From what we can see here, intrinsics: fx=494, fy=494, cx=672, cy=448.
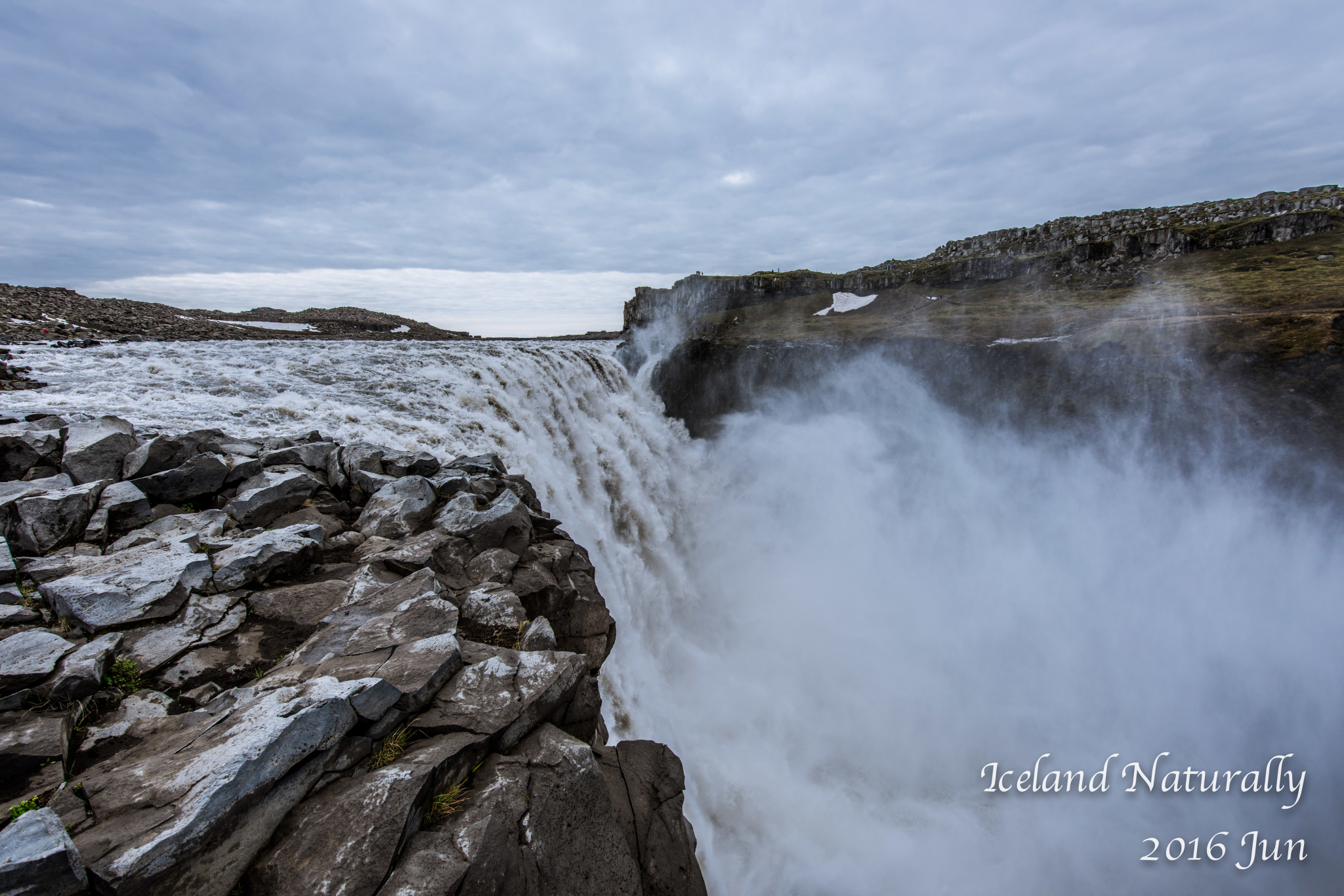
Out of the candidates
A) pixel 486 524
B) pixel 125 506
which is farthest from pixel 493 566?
pixel 125 506

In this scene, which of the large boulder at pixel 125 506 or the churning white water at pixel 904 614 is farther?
the churning white water at pixel 904 614

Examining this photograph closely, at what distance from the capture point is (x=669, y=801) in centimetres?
589

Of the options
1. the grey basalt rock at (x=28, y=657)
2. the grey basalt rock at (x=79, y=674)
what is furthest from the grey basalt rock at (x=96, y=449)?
the grey basalt rock at (x=79, y=674)

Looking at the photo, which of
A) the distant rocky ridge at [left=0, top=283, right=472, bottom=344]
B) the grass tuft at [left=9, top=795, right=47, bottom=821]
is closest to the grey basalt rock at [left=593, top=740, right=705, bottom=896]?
the grass tuft at [left=9, top=795, right=47, bottom=821]

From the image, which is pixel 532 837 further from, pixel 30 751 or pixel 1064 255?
pixel 1064 255

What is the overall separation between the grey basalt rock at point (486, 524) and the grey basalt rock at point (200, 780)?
3797 millimetres

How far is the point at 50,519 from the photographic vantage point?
6.25 metres

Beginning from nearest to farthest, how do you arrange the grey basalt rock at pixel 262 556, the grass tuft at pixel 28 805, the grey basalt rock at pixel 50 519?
1. the grass tuft at pixel 28 805
2. the grey basalt rock at pixel 50 519
3. the grey basalt rock at pixel 262 556

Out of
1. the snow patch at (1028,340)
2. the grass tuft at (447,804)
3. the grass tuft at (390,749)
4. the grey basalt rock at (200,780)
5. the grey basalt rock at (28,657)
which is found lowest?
the grass tuft at (447,804)

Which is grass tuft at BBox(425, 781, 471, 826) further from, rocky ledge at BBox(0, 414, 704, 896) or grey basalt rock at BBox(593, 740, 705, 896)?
grey basalt rock at BBox(593, 740, 705, 896)

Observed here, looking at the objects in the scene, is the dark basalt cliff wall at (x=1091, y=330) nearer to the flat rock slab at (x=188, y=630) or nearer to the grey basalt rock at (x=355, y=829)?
the flat rock slab at (x=188, y=630)

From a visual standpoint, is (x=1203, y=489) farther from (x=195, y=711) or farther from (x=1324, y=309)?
(x=195, y=711)

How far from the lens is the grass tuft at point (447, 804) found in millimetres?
3957

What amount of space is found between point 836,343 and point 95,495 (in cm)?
3442
